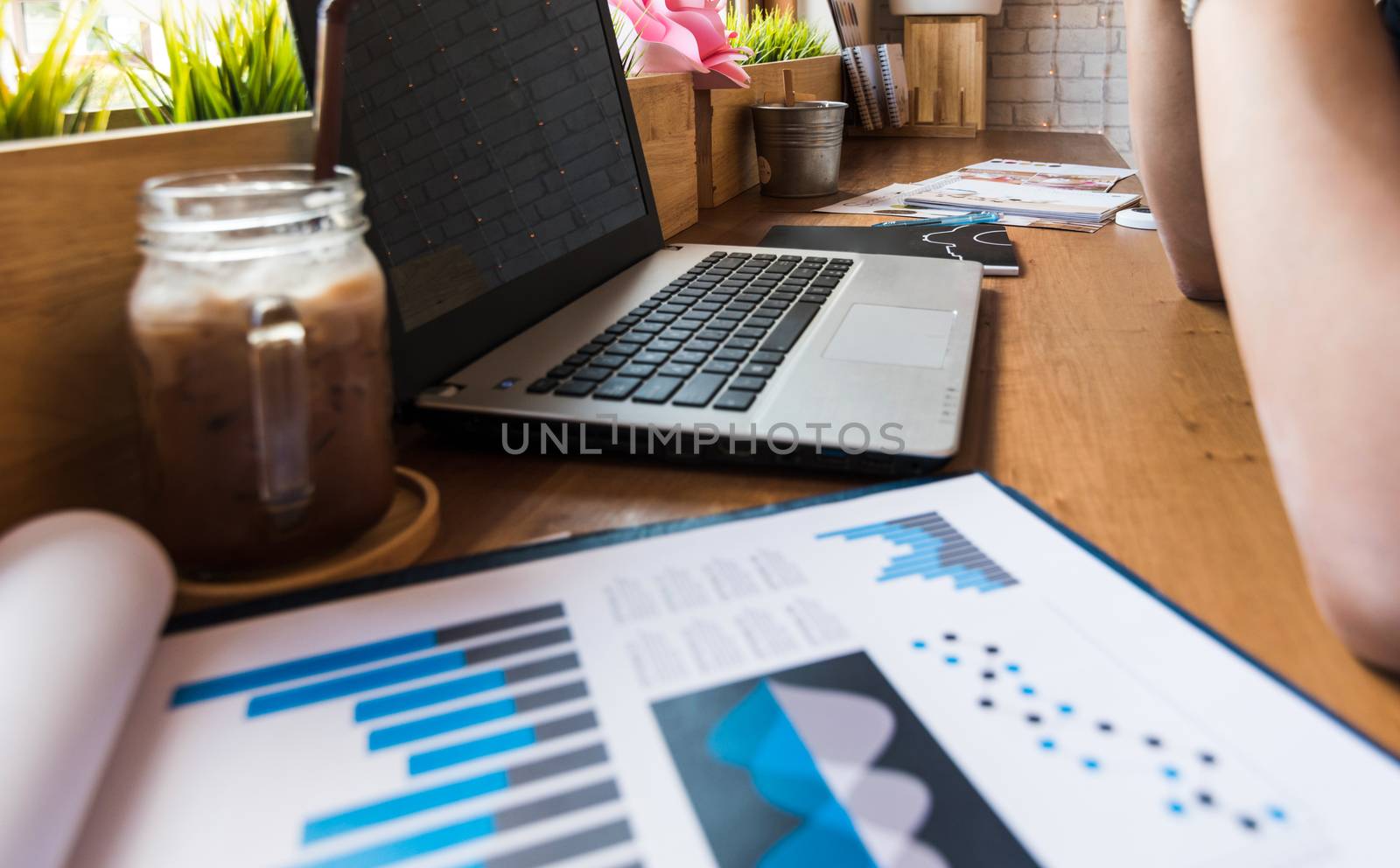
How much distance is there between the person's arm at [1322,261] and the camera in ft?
1.19

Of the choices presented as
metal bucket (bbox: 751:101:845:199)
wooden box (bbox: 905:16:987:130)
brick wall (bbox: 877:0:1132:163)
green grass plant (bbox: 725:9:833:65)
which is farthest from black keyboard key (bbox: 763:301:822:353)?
brick wall (bbox: 877:0:1132:163)

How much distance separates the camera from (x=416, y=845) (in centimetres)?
27

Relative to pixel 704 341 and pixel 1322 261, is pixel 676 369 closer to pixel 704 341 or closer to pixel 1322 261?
pixel 704 341

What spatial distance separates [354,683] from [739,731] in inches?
5.4

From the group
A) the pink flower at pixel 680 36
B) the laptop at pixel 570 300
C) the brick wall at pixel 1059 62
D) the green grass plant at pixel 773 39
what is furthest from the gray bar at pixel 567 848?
the brick wall at pixel 1059 62

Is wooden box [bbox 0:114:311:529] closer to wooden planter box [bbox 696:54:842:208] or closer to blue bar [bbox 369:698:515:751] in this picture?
blue bar [bbox 369:698:515:751]

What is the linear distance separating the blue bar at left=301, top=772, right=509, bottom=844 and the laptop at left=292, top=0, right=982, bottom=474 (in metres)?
0.25

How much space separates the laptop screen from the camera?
1.83 feet

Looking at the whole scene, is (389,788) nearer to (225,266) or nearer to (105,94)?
(225,266)

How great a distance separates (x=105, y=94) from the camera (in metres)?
0.52

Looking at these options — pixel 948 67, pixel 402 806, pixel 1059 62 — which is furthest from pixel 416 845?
pixel 1059 62

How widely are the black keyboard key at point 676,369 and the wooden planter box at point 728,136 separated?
0.78 m

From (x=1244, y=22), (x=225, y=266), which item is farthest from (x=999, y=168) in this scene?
(x=225, y=266)

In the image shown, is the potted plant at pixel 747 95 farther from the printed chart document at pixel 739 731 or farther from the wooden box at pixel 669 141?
the printed chart document at pixel 739 731
